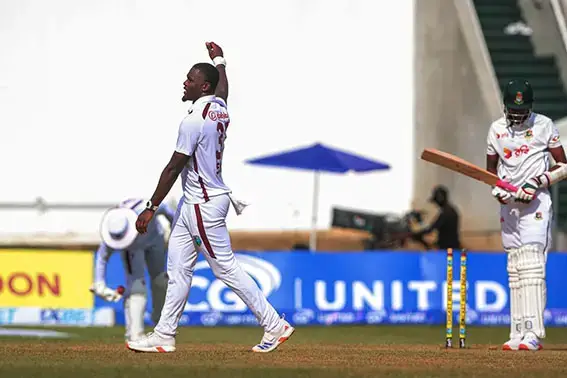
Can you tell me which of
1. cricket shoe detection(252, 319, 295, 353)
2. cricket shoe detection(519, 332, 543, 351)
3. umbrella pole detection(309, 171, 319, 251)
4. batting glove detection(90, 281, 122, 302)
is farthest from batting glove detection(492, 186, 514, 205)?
umbrella pole detection(309, 171, 319, 251)

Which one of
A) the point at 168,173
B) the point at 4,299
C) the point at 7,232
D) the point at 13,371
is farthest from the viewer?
the point at 7,232

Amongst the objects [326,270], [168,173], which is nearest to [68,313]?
[326,270]

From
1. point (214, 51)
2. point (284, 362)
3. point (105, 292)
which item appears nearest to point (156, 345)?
point (284, 362)

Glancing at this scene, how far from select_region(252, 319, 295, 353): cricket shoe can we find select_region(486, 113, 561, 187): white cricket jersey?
2.65 m

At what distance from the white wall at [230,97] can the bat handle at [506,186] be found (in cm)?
1409

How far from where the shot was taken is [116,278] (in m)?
22.3

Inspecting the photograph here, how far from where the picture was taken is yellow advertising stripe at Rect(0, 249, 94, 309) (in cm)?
2223

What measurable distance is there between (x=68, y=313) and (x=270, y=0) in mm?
8337

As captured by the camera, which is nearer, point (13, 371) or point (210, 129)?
point (13, 371)

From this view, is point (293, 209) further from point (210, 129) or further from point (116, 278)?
point (210, 129)

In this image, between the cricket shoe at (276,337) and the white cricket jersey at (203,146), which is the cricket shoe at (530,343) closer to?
the cricket shoe at (276,337)

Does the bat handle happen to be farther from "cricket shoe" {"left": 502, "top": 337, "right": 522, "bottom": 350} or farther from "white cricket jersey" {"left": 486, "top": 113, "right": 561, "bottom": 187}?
"cricket shoe" {"left": 502, "top": 337, "right": 522, "bottom": 350}

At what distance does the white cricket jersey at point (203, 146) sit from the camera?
12.0 meters

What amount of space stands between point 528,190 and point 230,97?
14724 mm
